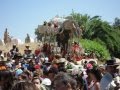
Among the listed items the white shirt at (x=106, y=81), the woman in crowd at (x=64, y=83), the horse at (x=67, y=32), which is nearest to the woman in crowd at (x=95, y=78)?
the white shirt at (x=106, y=81)

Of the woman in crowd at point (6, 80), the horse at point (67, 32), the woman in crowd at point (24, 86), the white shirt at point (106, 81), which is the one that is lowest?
the white shirt at point (106, 81)

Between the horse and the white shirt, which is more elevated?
the horse

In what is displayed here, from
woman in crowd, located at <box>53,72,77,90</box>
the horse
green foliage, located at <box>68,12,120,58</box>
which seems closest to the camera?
woman in crowd, located at <box>53,72,77,90</box>

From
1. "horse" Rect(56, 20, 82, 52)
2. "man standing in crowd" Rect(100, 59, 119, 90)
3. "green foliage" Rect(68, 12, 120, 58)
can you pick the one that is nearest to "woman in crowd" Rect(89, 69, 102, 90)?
"man standing in crowd" Rect(100, 59, 119, 90)

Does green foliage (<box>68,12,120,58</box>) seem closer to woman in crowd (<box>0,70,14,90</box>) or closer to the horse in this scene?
the horse

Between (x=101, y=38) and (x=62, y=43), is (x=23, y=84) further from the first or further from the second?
(x=101, y=38)

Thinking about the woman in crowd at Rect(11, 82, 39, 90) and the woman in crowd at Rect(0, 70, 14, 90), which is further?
the woman in crowd at Rect(0, 70, 14, 90)

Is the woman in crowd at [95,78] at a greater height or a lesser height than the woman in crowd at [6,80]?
lesser

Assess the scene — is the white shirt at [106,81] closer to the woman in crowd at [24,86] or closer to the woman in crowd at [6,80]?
the woman in crowd at [6,80]

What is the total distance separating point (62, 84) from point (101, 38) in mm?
39435

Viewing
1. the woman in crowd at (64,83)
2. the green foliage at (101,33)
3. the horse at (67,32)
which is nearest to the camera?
the woman in crowd at (64,83)

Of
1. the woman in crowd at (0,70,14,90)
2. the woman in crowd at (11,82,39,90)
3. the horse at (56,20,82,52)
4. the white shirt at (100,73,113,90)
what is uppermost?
the horse at (56,20,82,52)

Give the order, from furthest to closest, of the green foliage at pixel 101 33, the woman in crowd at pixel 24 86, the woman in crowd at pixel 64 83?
the green foliage at pixel 101 33 < the woman in crowd at pixel 64 83 < the woman in crowd at pixel 24 86

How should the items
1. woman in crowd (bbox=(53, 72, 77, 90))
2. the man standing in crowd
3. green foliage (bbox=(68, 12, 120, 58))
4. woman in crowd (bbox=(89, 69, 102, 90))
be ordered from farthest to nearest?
green foliage (bbox=(68, 12, 120, 58)), woman in crowd (bbox=(89, 69, 102, 90)), the man standing in crowd, woman in crowd (bbox=(53, 72, 77, 90))
